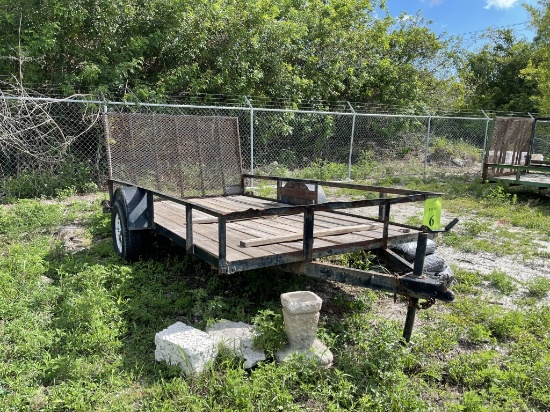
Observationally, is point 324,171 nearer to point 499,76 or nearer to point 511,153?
point 511,153

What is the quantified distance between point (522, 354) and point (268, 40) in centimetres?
1038

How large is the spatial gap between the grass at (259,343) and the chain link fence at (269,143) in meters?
4.05

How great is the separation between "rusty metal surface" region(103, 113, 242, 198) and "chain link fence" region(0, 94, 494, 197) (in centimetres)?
198

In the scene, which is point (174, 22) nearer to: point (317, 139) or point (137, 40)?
point (137, 40)

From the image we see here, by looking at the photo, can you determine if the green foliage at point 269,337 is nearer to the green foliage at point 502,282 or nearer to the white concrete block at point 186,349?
the white concrete block at point 186,349

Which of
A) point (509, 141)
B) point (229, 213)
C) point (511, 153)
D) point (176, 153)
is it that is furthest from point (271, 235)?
point (511, 153)

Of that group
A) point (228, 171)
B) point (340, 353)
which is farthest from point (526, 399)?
point (228, 171)

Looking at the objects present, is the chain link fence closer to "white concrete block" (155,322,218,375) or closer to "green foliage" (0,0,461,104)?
"green foliage" (0,0,461,104)

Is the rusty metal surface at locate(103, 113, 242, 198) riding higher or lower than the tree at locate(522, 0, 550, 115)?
lower

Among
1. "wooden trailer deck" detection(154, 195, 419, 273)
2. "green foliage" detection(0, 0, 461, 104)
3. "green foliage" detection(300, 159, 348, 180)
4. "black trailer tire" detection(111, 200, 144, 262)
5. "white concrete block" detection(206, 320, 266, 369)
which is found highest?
"green foliage" detection(0, 0, 461, 104)

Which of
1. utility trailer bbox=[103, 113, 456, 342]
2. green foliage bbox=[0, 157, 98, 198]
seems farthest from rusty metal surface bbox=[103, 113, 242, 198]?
green foliage bbox=[0, 157, 98, 198]

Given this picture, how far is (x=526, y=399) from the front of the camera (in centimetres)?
274

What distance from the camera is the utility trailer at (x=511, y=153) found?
1032 cm

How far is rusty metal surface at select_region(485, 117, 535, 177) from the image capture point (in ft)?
34.2
